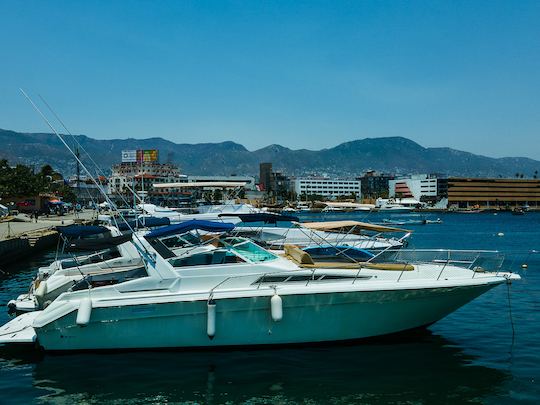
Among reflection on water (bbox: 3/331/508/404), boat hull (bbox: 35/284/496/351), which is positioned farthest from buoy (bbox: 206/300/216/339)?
reflection on water (bbox: 3/331/508/404)

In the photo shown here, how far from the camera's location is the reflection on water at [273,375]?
1017 cm

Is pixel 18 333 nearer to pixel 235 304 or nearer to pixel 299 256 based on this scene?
pixel 235 304

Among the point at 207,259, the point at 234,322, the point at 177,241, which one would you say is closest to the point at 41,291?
the point at 177,241

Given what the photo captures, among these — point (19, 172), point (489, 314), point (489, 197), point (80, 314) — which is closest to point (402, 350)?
point (489, 314)

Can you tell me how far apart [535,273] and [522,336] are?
13030mm

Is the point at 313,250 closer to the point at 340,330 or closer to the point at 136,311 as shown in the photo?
the point at 340,330

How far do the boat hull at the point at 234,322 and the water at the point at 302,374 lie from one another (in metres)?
0.32

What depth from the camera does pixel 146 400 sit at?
1005 centimetres

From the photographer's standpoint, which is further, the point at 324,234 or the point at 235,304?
the point at 324,234

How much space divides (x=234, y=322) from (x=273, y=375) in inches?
60.4

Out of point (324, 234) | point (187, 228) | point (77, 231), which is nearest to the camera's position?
point (187, 228)

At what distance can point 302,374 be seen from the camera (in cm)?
1114

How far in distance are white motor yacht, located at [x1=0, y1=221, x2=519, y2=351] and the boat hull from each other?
22mm

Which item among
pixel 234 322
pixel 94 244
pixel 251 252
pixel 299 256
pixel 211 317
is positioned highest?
pixel 94 244
